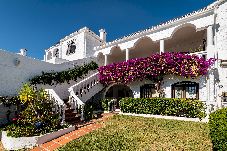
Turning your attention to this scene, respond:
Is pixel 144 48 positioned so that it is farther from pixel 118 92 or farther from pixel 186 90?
pixel 186 90

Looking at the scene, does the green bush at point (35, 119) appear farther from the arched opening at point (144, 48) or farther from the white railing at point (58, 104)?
the arched opening at point (144, 48)

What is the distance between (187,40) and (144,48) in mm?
5208

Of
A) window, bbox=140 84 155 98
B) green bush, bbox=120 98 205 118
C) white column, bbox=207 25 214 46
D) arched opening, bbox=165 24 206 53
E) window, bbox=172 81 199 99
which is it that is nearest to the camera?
green bush, bbox=120 98 205 118

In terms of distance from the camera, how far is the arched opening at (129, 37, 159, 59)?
2200 cm

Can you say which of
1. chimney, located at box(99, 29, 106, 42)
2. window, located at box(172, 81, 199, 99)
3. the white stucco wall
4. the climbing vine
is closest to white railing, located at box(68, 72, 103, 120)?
the climbing vine

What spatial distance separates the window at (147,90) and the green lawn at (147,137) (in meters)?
5.95

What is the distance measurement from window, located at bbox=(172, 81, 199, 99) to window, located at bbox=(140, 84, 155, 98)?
2309 millimetres

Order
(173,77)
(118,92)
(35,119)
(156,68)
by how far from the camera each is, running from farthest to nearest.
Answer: (118,92), (156,68), (173,77), (35,119)

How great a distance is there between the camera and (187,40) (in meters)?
21.0

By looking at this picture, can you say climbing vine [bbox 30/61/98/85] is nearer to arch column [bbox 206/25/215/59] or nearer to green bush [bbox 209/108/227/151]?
arch column [bbox 206/25/215/59]

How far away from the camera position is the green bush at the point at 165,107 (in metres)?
13.0

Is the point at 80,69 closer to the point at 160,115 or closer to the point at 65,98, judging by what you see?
the point at 65,98

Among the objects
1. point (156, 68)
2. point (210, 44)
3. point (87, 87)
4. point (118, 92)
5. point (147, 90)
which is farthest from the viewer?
point (118, 92)

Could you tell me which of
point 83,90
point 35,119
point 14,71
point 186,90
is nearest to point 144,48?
→ point 186,90
